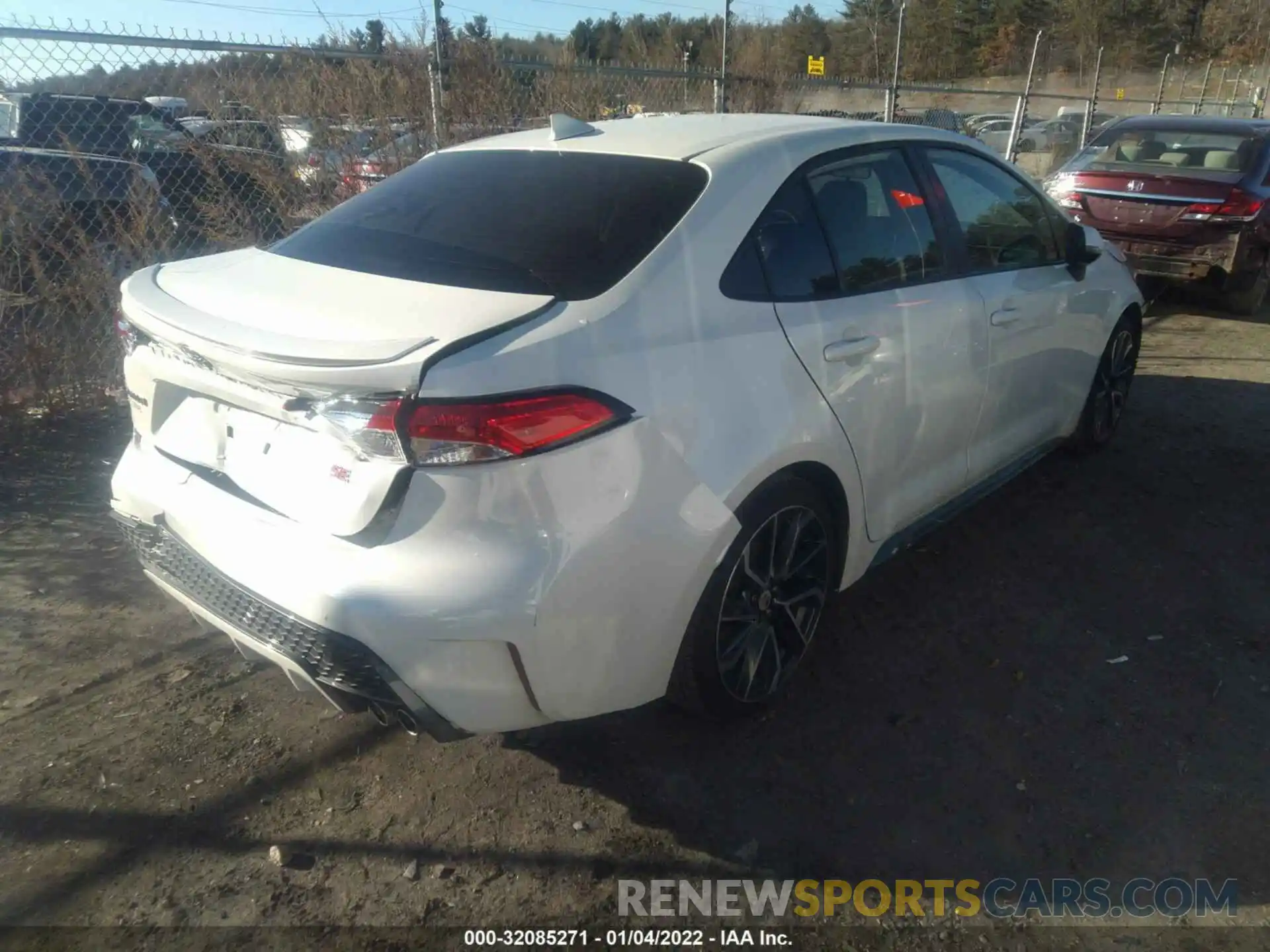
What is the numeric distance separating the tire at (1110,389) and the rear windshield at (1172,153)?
409 centimetres

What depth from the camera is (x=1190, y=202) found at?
26.5 ft

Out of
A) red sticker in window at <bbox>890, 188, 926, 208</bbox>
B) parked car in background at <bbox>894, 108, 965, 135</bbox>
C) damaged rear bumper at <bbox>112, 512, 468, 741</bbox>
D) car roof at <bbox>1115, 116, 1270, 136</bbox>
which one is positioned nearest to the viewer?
damaged rear bumper at <bbox>112, 512, 468, 741</bbox>

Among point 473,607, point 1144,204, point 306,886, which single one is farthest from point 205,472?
point 1144,204

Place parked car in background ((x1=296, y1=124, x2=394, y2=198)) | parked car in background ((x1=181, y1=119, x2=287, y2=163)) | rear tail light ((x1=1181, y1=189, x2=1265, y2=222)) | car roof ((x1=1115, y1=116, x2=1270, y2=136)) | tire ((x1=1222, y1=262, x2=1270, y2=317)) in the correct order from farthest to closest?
1. car roof ((x1=1115, y1=116, x2=1270, y2=136))
2. tire ((x1=1222, y1=262, x2=1270, y2=317))
3. rear tail light ((x1=1181, y1=189, x2=1265, y2=222))
4. parked car in background ((x1=296, y1=124, x2=394, y2=198))
5. parked car in background ((x1=181, y1=119, x2=287, y2=163))

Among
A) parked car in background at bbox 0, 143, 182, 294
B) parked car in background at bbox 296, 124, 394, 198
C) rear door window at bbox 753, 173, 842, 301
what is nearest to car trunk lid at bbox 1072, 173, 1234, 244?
parked car in background at bbox 296, 124, 394, 198

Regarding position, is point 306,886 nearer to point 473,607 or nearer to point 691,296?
point 473,607

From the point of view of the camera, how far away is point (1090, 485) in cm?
484

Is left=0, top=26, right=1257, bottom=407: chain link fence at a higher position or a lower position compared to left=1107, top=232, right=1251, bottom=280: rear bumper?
higher

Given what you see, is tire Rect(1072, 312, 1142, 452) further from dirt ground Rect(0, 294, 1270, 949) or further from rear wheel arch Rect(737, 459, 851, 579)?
rear wheel arch Rect(737, 459, 851, 579)

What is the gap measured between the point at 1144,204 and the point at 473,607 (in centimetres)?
807

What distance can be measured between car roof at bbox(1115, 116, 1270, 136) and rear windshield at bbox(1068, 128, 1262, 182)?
0.03 meters

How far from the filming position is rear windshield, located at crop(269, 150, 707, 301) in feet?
8.24

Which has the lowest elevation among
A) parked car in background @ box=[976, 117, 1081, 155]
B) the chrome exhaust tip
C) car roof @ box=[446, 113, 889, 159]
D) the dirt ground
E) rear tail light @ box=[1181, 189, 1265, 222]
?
the dirt ground

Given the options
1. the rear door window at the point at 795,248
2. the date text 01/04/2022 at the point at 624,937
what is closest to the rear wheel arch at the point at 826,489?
the rear door window at the point at 795,248
